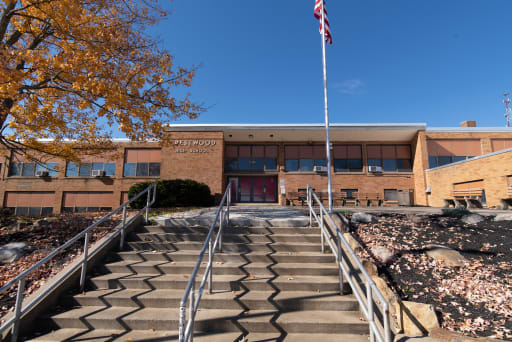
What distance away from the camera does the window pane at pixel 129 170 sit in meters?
20.5

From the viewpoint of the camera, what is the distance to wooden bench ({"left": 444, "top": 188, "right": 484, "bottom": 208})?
13.7 metres

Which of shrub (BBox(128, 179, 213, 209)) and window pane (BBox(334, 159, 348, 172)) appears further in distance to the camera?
window pane (BBox(334, 159, 348, 172))

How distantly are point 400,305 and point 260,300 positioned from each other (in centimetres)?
188

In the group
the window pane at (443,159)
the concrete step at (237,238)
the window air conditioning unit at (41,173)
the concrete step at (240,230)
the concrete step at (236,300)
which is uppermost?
the window pane at (443,159)

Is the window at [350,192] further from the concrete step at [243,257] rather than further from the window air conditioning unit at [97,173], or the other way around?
the window air conditioning unit at [97,173]

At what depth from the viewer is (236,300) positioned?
3906 mm

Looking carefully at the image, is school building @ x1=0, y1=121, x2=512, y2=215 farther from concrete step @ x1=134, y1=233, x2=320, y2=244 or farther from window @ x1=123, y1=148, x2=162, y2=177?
concrete step @ x1=134, y1=233, x2=320, y2=244

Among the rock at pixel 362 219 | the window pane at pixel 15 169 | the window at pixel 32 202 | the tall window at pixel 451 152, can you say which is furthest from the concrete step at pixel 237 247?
the window pane at pixel 15 169

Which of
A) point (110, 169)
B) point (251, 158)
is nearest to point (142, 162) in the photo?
point (110, 169)

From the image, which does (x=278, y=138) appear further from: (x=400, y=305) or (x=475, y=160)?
(x=400, y=305)

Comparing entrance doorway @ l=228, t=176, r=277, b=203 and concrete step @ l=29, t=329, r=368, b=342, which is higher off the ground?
entrance doorway @ l=228, t=176, r=277, b=203

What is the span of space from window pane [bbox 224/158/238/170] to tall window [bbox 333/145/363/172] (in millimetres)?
7848

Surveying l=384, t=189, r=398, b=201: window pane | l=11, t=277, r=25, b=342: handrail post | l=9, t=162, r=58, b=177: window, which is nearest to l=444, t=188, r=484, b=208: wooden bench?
l=384, t=189, r=398, b=201: window pane

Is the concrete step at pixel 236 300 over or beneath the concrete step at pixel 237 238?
beneath
